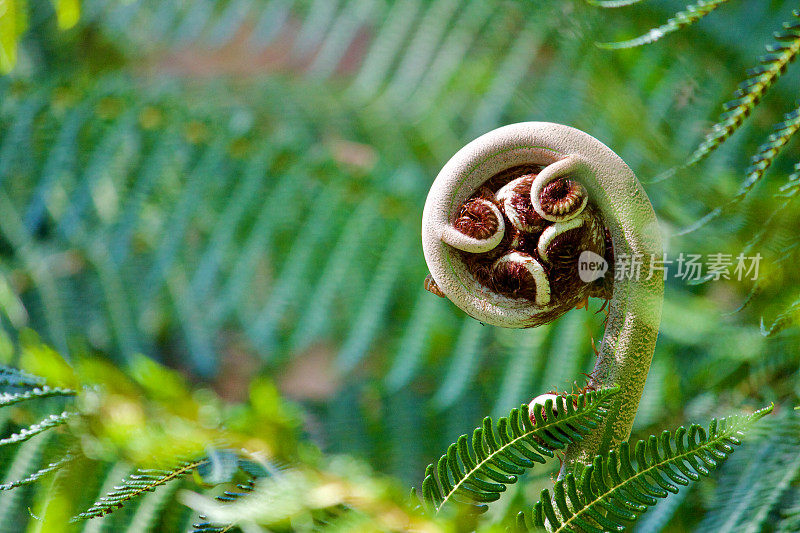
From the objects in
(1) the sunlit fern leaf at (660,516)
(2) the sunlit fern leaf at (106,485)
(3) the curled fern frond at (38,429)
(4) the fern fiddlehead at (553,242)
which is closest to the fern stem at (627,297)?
(4) the fern fiddlehead at (553,242)

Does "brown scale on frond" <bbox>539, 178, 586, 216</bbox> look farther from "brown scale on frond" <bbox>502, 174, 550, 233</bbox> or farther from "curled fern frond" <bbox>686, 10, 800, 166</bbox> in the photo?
"curled fern frond" <bbox>686, 10, 800, 166</bbox>

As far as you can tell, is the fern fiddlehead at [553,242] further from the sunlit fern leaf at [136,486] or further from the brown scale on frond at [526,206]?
the sunlit fern leaf at [136,486]

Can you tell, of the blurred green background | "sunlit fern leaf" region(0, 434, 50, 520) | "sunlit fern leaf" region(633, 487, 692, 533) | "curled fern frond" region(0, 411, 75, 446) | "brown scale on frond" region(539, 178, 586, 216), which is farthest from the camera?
the blurred green background

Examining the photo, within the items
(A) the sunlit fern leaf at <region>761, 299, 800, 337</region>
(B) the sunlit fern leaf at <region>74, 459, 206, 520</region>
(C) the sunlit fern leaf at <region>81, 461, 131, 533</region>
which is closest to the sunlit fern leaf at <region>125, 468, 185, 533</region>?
(C) the sunlit fern leaf at <region>81, 461, 131, 533</region>

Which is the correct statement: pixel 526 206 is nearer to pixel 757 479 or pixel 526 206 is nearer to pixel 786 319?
pixel 786 319

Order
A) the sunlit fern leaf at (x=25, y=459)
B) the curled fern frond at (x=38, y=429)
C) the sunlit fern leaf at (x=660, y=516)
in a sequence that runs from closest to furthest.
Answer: the curled fern frond at (x=38, y=429)
the sunlit fern leaf at (x=660, y=516)
the sunlit fern leaf at (x=25, y=459)

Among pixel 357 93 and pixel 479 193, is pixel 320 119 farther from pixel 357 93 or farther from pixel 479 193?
pixel 479 193

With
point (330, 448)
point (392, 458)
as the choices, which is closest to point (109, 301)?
point (330, 448)

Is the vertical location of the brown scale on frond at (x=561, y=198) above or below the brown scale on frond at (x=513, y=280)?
above
